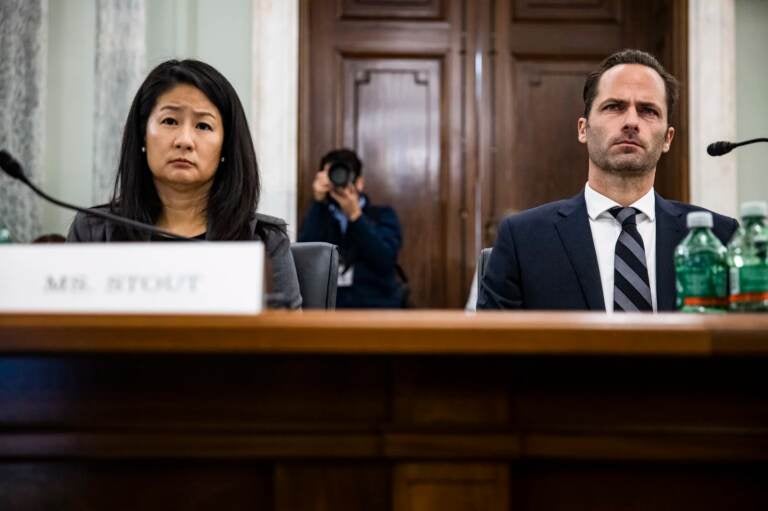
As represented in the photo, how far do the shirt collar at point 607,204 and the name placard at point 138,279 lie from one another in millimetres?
1144

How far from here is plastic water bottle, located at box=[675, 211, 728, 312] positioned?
1.13m

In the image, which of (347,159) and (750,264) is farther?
(347,159)

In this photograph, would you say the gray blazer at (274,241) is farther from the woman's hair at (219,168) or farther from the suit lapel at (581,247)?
the suit lapel at (581,247)

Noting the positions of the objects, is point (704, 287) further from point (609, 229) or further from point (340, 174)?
point (340, 174)

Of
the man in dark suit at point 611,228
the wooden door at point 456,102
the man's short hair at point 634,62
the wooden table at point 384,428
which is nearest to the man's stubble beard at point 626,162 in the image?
the man in dark suit at point 611,228

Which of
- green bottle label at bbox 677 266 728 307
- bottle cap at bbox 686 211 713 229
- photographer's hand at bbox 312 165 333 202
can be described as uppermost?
photographer's hand at bbox 312 165 333 202

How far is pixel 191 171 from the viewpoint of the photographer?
169 centimetres

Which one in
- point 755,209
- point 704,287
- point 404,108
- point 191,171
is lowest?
point 704,287

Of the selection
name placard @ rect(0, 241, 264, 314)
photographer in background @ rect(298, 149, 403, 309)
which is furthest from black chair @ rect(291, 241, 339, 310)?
photographer in background @ rect(298, 149, 403, 309)

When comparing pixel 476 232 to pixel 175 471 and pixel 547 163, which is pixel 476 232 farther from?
pixel 175 471

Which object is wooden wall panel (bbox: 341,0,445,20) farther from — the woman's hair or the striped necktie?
the striped necktie

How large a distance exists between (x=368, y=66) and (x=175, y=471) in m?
3.29

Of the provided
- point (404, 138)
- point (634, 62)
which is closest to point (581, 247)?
point (634, 62)

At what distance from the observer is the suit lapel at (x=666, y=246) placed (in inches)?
66.2
